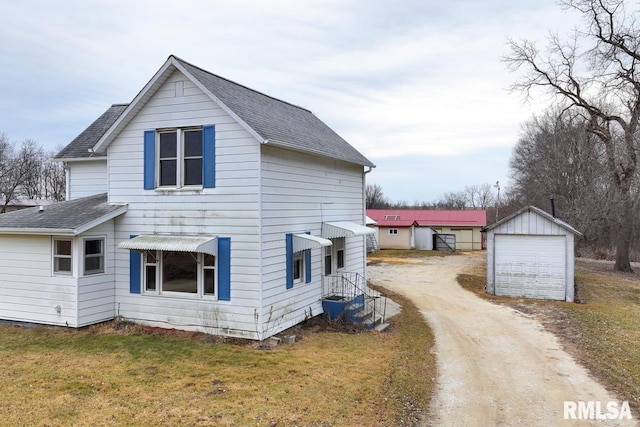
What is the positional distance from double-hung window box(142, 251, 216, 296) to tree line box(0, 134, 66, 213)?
52.5 m

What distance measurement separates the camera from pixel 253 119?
35.6 ft

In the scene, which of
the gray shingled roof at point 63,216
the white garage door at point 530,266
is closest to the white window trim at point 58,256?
the gray shingled roof at point 63,216

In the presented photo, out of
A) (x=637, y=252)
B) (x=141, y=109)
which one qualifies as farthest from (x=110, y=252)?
(x=637, y=252)

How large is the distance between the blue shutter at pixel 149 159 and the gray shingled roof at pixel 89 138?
15.4 ft

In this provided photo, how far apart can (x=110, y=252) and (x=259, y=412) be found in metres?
7.28

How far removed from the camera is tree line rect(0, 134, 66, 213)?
5541cm

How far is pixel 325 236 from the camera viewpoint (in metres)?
13.2

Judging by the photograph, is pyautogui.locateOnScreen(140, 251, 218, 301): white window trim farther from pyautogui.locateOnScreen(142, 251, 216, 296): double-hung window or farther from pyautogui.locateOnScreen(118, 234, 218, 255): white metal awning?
pyautogui.locateOnScreen(118, 234, 218, 255): white metal awning

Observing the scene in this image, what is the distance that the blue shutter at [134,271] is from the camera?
11602mm

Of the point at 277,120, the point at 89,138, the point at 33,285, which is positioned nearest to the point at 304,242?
the point at 277,120

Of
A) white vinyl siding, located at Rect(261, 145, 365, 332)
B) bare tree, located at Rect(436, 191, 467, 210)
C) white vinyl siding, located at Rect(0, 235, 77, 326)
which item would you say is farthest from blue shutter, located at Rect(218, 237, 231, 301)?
bare tree, located at Rect(436, 191, 467, 210)

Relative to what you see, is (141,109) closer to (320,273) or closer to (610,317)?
(320,273)

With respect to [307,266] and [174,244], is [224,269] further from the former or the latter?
[307,266]

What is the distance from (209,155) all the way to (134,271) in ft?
12.5
